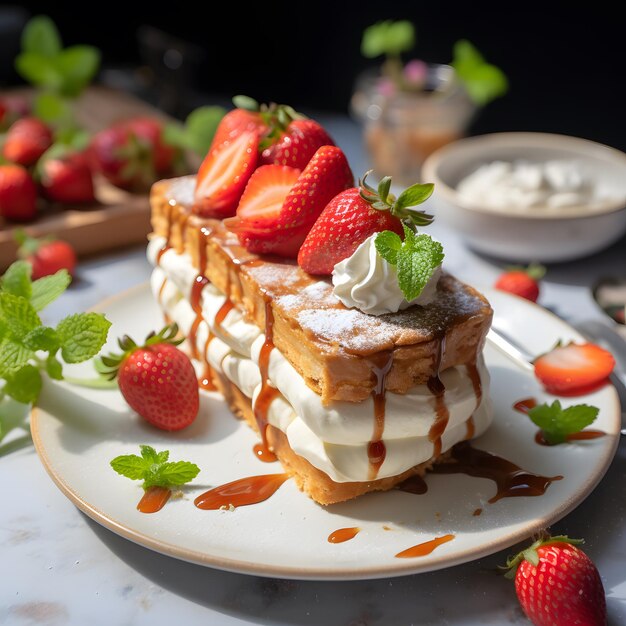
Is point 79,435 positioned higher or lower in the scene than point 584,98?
lower

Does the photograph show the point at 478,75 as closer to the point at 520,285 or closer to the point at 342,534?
the point at 520,285

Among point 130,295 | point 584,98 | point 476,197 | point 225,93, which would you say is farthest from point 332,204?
point 225,93

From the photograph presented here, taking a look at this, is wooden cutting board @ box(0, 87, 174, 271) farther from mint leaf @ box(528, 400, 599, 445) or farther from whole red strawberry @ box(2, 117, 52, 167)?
mint leaf @ box(528, 400, 599, 445)

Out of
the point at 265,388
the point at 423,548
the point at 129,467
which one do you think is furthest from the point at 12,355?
the point at 423,548

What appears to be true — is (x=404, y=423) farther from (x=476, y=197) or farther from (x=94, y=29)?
(x=94, y=29)

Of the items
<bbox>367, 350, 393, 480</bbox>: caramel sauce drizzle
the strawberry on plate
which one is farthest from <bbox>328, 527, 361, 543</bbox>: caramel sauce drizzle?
the strawberry on plate

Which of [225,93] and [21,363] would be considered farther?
[225,93]

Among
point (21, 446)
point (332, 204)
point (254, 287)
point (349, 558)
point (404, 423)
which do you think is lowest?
point (21, 446)

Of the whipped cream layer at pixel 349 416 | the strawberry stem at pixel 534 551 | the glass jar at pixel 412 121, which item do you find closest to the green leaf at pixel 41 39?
the glass jar at pixel 412 121
